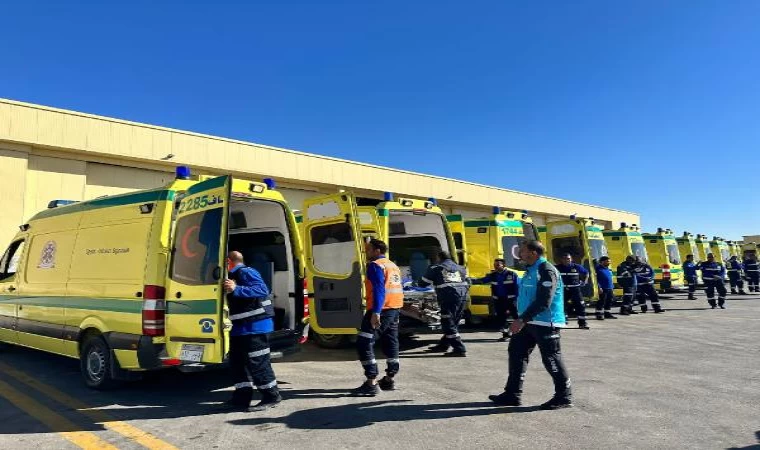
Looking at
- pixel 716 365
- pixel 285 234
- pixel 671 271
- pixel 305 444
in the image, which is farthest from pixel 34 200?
pixel 671 271

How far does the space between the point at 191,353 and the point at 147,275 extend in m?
0.96

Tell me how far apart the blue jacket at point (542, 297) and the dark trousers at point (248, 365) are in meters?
2.66

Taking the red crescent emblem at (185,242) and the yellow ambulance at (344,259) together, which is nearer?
the red crescent emblem at (185,242)

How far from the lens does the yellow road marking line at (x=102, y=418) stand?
160 inches

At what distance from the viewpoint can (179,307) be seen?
5.01 meters

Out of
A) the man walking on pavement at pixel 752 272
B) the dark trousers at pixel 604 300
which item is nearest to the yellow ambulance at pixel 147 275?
the dark trousers at pixel 604 300

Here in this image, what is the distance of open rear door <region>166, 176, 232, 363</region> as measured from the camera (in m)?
4.75

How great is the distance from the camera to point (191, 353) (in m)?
4.90

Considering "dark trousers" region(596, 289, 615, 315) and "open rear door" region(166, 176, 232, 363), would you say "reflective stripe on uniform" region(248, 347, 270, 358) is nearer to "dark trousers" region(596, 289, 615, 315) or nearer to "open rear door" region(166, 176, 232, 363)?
"open rear door" region(166, 176, 232, 363)

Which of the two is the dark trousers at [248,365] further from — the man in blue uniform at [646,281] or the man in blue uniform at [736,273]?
the man in blue uniform at [736,273]

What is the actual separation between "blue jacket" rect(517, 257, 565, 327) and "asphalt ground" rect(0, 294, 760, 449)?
0.88m

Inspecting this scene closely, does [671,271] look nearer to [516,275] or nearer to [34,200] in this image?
[516,275]

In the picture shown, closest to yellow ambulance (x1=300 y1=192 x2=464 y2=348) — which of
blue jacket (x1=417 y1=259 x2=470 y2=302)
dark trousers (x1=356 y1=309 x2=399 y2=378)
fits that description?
blue jacket (x1=417 y1=259 x2=470 y2=302)

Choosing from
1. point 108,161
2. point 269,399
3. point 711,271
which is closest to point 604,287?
point 711,271
